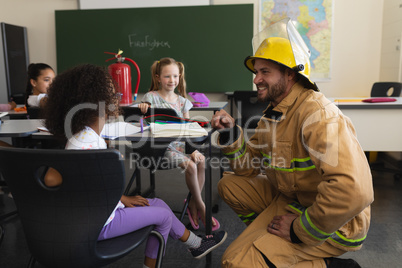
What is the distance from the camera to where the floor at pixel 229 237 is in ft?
6.18

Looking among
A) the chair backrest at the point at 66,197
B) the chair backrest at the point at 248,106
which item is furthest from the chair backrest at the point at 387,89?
the chair backrest at the point at 66,197

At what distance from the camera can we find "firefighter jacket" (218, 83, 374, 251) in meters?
1.11

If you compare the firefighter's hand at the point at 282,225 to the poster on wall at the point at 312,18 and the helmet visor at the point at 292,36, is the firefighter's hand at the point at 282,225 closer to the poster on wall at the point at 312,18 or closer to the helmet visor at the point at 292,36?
the helmet visor at the point at 292,36

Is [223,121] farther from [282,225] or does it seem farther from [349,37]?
[349,37]

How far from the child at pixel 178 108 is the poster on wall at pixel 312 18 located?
204 cm

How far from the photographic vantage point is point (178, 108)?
2.71 metres

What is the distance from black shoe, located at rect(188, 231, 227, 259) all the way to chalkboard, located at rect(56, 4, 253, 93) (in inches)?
118

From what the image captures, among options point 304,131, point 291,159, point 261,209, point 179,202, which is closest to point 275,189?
point 261,209

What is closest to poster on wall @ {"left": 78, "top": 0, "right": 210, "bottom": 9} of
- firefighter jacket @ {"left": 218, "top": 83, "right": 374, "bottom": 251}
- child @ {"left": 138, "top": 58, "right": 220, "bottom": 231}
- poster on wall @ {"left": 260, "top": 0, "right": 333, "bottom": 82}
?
poster on wall @ {"left": 260, "top": 0, "right": 333, "bottom": 82}

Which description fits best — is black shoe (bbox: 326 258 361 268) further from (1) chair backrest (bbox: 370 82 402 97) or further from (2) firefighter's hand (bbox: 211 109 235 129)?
(1) chair backrest (bbox: 370 82 402 97)

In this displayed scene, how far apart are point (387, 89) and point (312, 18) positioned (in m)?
1.38

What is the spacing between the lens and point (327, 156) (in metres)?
1.15

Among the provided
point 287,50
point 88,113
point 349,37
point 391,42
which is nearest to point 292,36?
point 287,50

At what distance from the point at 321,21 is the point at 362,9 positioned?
1.66 ft
